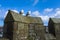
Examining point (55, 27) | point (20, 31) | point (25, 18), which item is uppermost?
point (25, 18)

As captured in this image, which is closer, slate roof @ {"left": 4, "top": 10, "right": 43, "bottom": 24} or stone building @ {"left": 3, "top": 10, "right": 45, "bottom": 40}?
stone building @ {"left": 3, "top": 10, "right": 45, "bottom": 40}

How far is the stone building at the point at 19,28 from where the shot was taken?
909 inches

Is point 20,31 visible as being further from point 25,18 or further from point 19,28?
point 25,18

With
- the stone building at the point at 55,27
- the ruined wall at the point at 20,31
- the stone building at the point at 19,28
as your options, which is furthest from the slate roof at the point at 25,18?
the stone building at the point at 55,27

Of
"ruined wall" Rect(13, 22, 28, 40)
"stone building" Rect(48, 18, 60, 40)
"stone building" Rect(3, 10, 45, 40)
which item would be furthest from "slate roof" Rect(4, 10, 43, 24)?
"stone building" Rect(48, 18, 60, 40)

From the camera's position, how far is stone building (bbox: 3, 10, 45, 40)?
23.1 m

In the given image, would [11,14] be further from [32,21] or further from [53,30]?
[53,30]

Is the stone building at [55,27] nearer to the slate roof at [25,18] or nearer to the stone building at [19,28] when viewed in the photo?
Answer: the slate roof at [25,18]

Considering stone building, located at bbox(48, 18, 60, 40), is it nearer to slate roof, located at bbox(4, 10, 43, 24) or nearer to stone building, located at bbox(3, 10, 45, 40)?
slate roof, located at bbox(4, 10, 43, 24)

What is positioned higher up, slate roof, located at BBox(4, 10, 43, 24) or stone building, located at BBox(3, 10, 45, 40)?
slate roof, located at BBox(4, 10, 43, 24)

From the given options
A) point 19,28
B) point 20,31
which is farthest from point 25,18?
point 20,31

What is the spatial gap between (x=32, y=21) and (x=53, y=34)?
24.8 feet

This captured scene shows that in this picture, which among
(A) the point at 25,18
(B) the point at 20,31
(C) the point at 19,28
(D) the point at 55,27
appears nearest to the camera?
(C) the point at 19,28

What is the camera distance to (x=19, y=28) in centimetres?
2353
